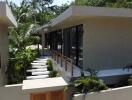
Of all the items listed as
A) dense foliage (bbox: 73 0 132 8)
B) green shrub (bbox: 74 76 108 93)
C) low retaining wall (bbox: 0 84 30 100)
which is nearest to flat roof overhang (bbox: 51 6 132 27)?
green shrub (bbox: 74 76 108 93)

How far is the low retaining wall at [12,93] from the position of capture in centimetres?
1019

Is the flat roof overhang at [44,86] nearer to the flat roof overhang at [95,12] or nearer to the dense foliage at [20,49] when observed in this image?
the flat roof overhang at [95,12]

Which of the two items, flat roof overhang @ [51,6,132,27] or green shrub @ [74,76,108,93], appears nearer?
green shrub @ [74,76,108,93]

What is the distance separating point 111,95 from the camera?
9.20m

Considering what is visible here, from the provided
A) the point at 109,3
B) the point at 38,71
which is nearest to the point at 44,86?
the point at 38,71

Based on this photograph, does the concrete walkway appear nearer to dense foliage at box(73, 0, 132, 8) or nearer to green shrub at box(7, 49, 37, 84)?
green shrub at box(7, 49, 37, 84)

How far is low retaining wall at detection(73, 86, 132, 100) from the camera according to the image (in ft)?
29.0

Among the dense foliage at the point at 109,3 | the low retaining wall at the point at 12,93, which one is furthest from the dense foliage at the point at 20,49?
the dense foliage at the point at 109,3

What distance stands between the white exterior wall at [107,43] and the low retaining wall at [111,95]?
3033 mm

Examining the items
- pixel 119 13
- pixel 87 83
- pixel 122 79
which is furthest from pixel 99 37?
pixel 87 83

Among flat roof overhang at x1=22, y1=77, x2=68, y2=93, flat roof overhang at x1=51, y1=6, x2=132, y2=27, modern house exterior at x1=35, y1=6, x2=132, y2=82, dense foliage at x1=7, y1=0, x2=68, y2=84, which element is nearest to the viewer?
flat roof overhang at x1=22, y1=77, x2=68, y2=93

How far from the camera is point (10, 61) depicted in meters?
15.3

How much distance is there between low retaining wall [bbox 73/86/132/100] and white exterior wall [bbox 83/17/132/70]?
3033 mm

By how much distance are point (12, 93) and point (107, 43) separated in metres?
5.28
